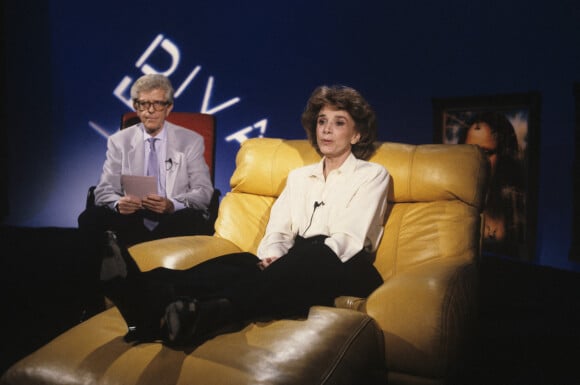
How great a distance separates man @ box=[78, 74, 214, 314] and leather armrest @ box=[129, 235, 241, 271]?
460 millimetres

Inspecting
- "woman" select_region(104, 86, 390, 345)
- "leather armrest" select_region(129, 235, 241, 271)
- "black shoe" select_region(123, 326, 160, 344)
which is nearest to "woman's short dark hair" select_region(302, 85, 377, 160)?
"woman" select_region(104, 86, 390, 345)

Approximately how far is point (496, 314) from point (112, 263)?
215 centimetres

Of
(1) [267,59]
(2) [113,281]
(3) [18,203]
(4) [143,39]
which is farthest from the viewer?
(3) [18,203]

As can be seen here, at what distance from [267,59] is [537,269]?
2.70 metres

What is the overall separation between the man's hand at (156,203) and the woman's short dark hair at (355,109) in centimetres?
86

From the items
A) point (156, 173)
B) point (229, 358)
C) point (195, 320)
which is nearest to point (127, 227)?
point (156, 173)

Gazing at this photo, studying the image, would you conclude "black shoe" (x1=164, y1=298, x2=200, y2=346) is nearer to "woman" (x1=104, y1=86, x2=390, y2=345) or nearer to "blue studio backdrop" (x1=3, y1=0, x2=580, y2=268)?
"woman" (x1=104, y1=86, x2=390, y2=345)

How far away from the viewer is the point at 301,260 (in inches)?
64.1

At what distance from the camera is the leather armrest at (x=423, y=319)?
142 centimetres

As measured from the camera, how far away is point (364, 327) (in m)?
1.42

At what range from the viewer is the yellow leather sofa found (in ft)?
3.97

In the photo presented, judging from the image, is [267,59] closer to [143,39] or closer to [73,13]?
[143,39]

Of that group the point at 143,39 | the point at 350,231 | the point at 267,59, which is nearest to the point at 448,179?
the point at 350,231

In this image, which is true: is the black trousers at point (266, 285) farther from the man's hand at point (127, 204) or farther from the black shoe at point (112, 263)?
the man's hand at point (127, 204)
